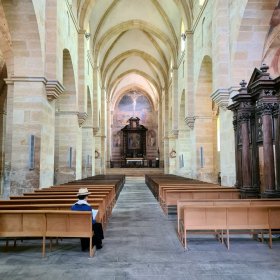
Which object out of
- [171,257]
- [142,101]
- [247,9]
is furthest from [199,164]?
[142,101]

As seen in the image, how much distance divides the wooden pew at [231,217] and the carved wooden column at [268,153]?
148cm

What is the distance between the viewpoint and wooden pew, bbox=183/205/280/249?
4805 millimetres

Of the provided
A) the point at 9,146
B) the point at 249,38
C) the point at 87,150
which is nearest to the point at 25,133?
the point at 9,146

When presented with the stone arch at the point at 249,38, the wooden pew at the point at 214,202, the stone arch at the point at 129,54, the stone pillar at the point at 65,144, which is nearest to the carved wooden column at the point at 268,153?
the wooden pew at the point at 214,202

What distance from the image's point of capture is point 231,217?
16.0 feet

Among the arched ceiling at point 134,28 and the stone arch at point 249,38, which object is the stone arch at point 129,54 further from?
the stone arch at point 249,38

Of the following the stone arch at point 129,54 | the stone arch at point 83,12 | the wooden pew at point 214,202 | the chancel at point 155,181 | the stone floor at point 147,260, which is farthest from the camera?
the stone arch at point 129,54

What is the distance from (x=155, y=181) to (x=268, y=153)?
6206mm

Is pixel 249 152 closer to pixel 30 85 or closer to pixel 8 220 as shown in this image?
pixel 8 220

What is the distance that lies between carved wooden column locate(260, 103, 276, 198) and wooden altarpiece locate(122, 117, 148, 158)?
29108mm

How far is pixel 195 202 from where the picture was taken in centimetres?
562

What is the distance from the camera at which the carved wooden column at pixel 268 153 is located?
6324 millimetres

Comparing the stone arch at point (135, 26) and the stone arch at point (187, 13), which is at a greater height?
the stone arch at point (135, 26)

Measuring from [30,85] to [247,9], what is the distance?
691cm
